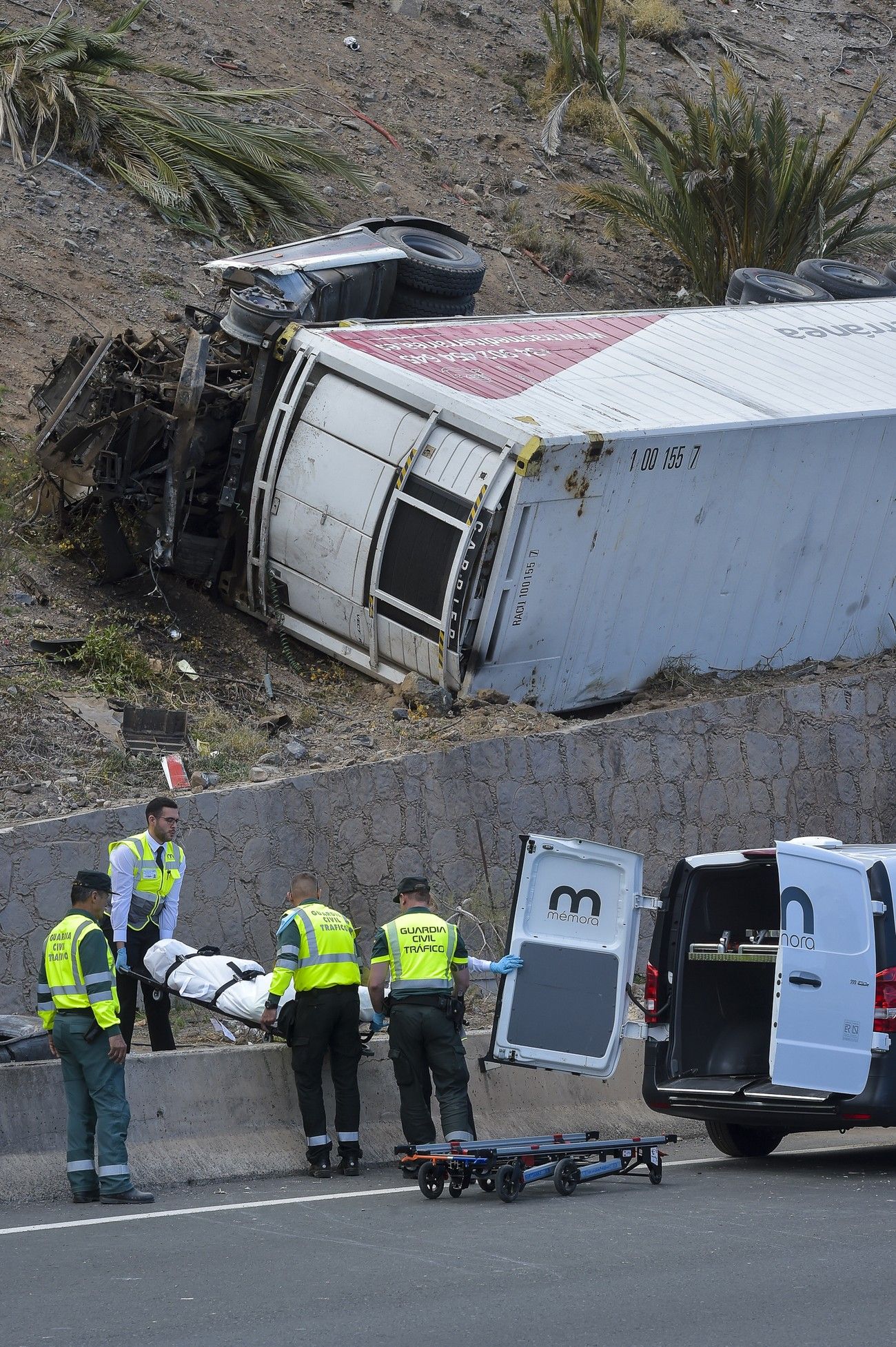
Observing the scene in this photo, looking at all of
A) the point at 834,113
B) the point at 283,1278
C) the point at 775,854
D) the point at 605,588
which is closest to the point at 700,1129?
the point at 775,854

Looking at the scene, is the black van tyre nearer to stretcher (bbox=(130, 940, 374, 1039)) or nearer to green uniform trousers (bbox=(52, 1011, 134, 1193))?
stretcher (bbox=(130, 940, 374, 1039))

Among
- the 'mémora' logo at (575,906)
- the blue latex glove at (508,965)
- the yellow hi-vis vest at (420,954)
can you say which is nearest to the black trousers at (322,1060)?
the yellow hi-vis vest at (420,954)

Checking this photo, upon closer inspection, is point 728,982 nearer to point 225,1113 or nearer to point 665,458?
point 225,1113

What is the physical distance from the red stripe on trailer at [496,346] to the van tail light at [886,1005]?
5.28 metres

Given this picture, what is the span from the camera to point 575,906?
8.27 meters

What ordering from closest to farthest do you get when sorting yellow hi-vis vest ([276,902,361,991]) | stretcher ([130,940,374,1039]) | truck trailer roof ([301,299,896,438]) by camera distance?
yellow hi-vis vest ([276,902,361,991]), stretcher ([130,940,374,1039]), truck trailer roof ([301,299,896,438])

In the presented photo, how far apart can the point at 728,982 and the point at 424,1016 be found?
173 cm

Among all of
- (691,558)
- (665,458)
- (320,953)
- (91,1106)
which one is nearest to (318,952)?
(320,953)

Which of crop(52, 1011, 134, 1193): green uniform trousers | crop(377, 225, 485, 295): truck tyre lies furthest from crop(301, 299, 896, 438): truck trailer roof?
crop(52, 1011, 134, 1193): green uniform trousers

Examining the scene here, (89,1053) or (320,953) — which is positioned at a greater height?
(320,953)

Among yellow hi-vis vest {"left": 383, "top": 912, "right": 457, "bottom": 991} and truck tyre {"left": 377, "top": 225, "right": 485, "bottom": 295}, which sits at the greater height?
truck tyre {"left": 377, "top": 225, "right": 485, "bottom": 295}

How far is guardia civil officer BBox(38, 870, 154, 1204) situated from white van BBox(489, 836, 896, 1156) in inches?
74.4

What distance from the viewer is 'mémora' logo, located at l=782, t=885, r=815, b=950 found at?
7492 mm

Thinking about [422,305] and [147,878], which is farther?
[422,305]
